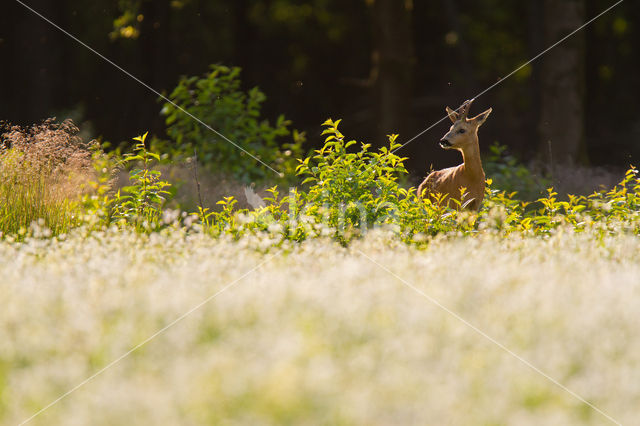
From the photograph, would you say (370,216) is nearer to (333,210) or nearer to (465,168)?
(333,210)

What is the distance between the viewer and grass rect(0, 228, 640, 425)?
2.98 meters

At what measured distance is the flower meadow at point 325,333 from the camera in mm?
2990

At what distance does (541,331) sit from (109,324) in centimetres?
223

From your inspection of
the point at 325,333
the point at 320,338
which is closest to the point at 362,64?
the point at 325,333

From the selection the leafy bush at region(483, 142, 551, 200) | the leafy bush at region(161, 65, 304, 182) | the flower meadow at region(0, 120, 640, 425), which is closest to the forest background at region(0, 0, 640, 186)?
the leafy bush at region(483, 142, 551, 200)

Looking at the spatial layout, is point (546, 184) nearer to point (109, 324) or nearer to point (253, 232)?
point (253, 232)

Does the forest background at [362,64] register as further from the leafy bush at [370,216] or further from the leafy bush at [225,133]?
the leafy bush at [370,216]

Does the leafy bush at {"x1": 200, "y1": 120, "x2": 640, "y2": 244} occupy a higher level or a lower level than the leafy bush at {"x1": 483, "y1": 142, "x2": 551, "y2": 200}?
higher

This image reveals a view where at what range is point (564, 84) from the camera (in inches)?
576

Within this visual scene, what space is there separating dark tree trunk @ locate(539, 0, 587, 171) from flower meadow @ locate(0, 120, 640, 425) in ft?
28.0

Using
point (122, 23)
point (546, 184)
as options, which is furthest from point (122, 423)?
point (122, 23)

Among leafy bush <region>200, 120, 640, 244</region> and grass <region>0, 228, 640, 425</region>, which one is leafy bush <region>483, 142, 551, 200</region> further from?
grass <region>0, 228, 640, 425</region>

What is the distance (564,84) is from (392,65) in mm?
3292

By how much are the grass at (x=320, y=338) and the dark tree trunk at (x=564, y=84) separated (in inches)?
375
